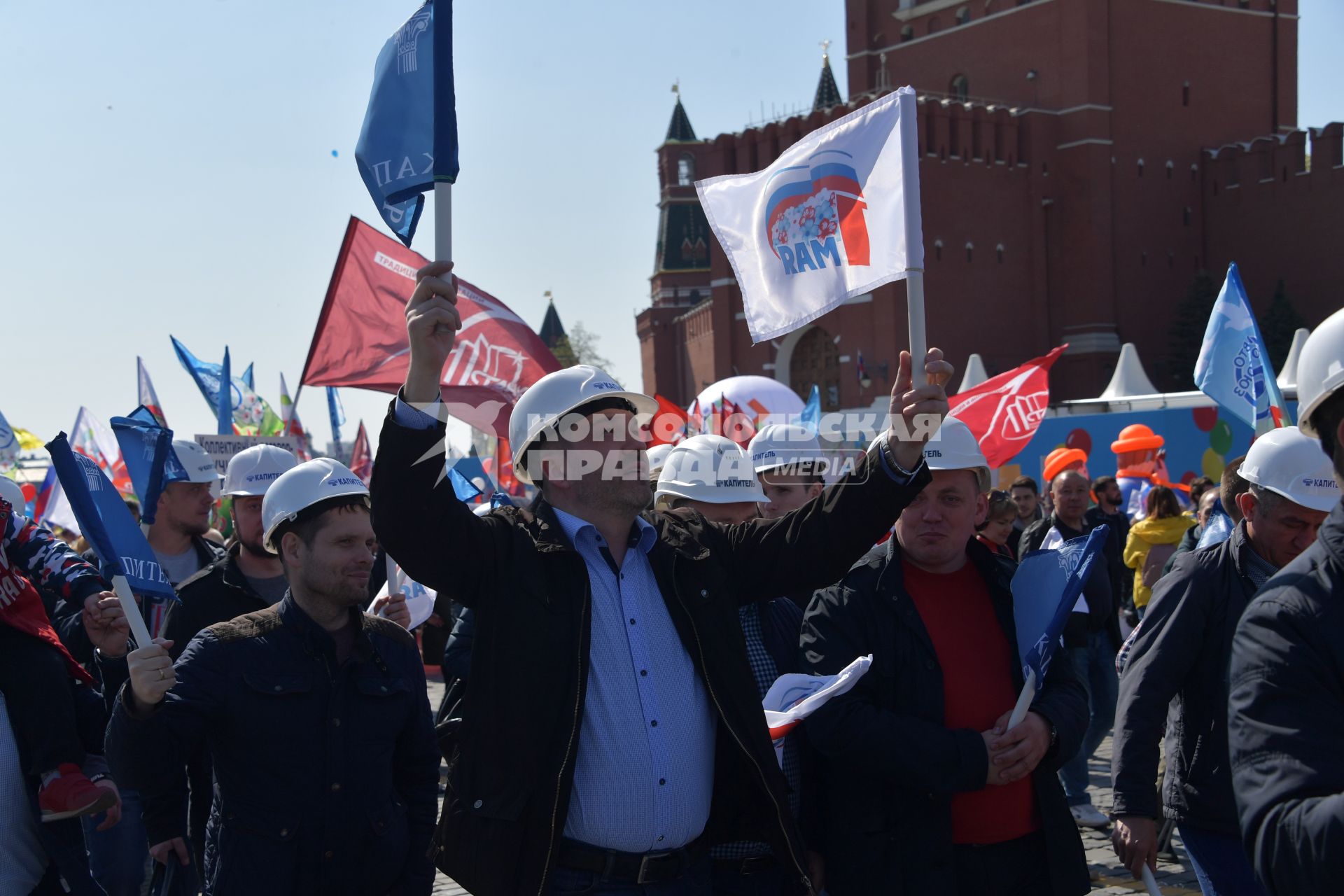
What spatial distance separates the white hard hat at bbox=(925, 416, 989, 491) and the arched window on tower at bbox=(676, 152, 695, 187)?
55.8 meters

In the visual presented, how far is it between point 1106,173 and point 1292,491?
4154 centimetres

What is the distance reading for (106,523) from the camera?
3311 mm

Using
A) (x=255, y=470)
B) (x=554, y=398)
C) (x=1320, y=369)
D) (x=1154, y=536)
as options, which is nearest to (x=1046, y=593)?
(x=554, y=398)

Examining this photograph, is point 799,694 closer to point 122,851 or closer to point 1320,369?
point 1320,369

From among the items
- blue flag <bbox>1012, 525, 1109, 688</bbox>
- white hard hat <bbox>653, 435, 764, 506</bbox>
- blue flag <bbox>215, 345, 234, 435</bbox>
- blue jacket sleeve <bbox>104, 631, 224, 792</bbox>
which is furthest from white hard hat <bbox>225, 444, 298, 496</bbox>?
blue flag <bbox>215, 345, 234, 435</bbox>

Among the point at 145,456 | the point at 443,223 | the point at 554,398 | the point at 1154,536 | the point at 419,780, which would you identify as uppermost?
the point at 443,223

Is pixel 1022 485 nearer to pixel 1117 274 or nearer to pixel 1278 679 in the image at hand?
pixel 1278 679

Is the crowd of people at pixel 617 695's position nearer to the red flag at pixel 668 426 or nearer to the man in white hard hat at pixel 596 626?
the man in white hard hat at pixel 596 626

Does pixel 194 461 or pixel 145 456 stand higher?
pixel 145 456

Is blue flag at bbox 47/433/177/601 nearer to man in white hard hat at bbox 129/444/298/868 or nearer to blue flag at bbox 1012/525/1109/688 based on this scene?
man in white hard hat at bbox 129/444/298/868

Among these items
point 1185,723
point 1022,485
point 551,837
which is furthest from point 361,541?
point 1022,485

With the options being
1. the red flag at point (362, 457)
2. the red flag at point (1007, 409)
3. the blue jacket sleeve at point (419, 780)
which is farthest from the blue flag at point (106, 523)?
the red flag at point (362, 457)

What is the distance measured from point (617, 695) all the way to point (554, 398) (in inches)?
26.9

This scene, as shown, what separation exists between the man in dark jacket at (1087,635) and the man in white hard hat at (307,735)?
12.5ft
